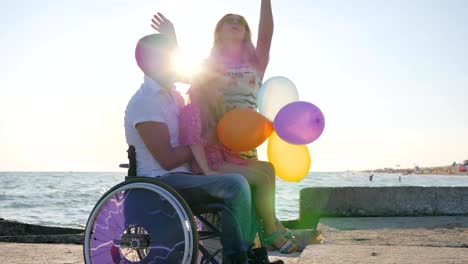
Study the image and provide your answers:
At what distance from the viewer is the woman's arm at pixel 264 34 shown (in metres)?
3.82

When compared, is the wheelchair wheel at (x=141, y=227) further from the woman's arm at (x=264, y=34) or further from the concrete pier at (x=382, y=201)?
the concrete pier at (x=382, y=201)

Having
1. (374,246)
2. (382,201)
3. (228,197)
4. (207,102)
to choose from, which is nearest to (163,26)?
(207,102)

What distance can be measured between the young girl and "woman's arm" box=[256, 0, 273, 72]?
2.32ft

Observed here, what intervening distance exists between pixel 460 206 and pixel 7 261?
4698 millimetres

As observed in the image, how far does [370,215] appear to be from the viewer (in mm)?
6379

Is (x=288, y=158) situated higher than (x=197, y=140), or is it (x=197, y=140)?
(x=197, y=140)

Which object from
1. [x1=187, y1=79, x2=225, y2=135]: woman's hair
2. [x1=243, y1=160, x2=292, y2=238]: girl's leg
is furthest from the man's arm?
[x1=243, y1=160, x2=292, y2=238]: girl's leg

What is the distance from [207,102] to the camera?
3.12 meters

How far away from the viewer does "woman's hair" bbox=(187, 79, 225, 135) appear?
10.1 ft

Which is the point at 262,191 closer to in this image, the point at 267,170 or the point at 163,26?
the point at 267,170

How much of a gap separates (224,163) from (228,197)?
35cm

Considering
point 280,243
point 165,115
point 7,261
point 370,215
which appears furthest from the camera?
point 370,215

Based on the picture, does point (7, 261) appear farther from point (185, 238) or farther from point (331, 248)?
point (331, 248)

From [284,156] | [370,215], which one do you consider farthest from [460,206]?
[284,156]
